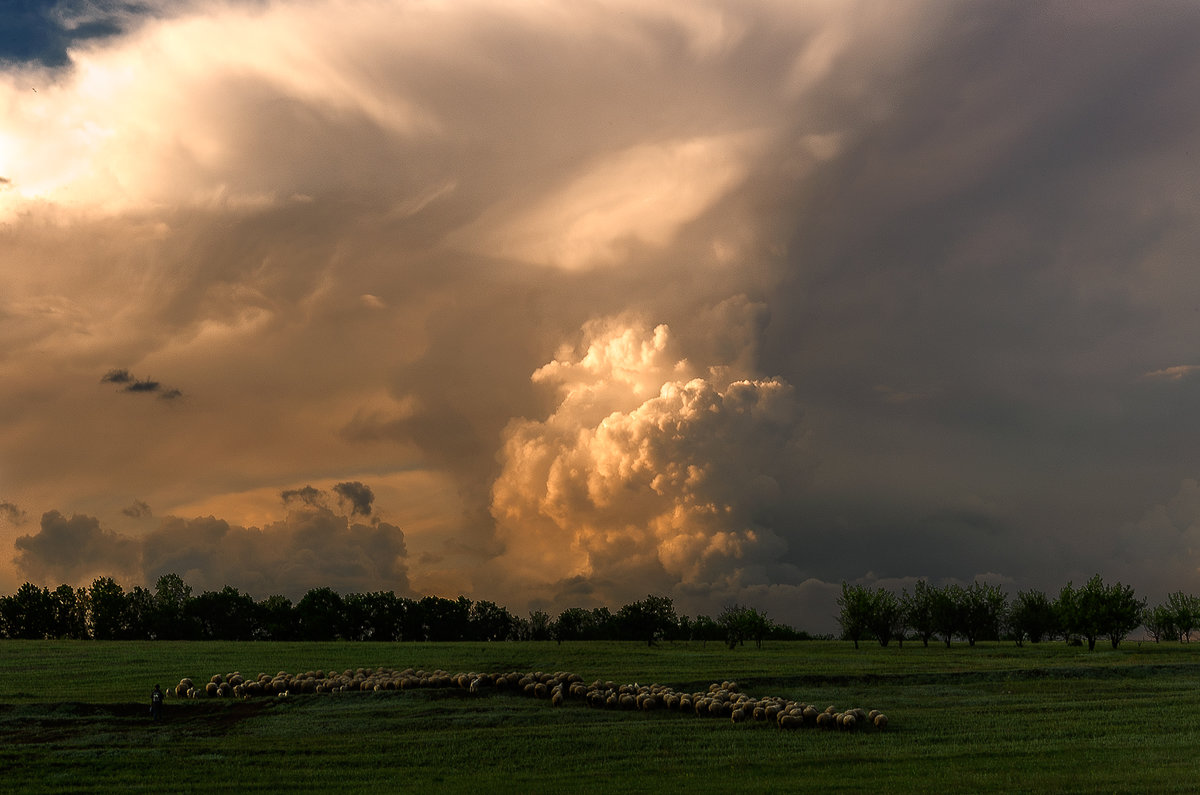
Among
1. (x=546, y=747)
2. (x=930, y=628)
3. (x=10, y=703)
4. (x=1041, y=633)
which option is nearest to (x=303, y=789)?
(x=546, y=747)

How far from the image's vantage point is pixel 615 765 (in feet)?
102

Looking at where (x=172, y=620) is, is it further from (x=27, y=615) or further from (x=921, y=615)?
(x=921, y=615)

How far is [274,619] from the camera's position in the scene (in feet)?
489

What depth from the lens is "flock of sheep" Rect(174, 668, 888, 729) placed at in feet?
126

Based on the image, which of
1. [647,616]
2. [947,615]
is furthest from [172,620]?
[947,615]

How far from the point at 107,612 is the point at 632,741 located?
148879 millimetres

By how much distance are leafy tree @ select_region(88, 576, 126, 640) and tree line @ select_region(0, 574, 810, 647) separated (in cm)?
17

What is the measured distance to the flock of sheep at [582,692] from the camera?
126 feet

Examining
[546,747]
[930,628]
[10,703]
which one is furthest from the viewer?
[930,628]

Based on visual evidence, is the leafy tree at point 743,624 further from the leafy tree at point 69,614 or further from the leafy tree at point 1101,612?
the leafy tree at point 69,614

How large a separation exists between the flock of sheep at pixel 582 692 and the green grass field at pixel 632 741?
0.90 metres

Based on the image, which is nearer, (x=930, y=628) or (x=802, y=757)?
(x=802, y=757)

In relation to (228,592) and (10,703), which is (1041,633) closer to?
(10,703)

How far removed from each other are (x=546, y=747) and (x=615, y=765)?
3.64m
